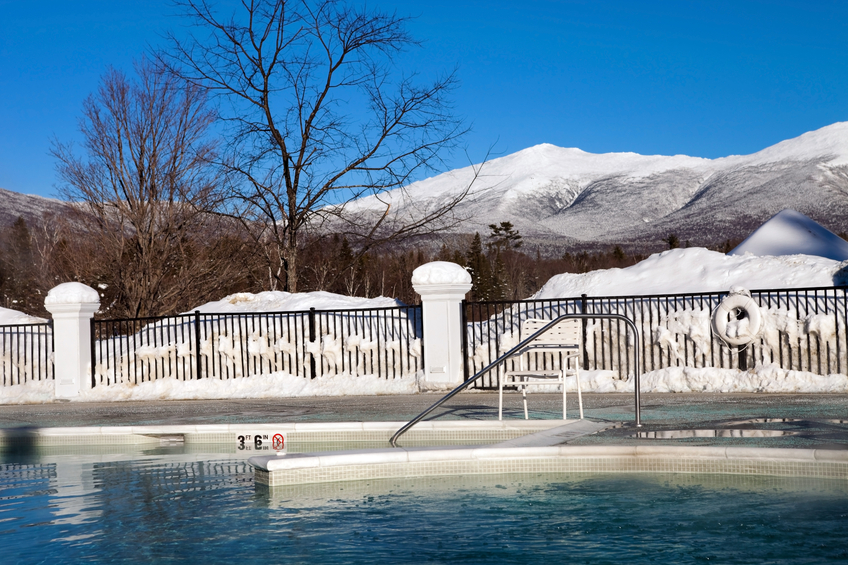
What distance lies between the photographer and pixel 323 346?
15.9 meters

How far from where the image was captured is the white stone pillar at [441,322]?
14453 millimetres

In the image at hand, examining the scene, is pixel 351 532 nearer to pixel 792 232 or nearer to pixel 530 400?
pixel 530 400

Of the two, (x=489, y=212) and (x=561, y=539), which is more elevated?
(x=489, y=212)

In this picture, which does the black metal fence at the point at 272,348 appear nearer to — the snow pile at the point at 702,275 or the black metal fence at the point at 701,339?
the black metal fence at the point at 701,339

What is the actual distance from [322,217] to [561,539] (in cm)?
1937

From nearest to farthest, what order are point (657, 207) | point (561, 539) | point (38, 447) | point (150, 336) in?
point (561, 539), point (38, 447), point (150, 336), point (657, 207)

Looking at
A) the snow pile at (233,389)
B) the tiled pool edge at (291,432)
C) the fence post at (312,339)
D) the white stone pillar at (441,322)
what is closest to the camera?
the tiled pool edge at (291,432)

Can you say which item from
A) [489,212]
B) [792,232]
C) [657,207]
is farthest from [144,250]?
[657,207]

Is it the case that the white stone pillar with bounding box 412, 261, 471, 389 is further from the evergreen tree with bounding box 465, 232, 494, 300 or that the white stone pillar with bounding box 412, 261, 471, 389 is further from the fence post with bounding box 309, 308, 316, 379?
the evergreen tree with bounding box 465, 232, 494, 300

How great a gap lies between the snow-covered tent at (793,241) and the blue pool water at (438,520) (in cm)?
1705

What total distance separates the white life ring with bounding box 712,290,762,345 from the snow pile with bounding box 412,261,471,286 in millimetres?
4283

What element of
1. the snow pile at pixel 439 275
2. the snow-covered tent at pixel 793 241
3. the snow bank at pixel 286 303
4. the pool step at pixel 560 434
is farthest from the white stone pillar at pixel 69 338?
the snow-covered tent at pixel 793 241

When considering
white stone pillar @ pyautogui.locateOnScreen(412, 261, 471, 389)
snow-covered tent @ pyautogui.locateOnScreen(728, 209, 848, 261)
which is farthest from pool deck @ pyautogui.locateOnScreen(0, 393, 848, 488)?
snow-covered tent @ pyautogui.locateOnScreen(728, 209, 848, 261)

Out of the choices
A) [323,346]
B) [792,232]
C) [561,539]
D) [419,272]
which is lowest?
[561,539]
